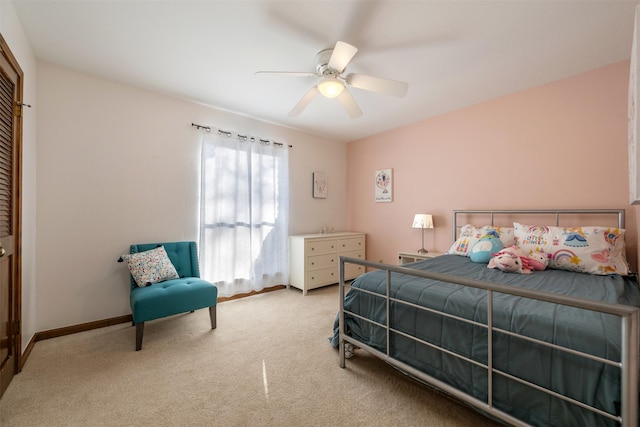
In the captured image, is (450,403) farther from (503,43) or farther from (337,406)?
(503,43)

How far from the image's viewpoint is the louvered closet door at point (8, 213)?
1710 mm

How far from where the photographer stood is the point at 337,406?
5.32 feet

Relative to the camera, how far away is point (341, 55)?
6.23ft

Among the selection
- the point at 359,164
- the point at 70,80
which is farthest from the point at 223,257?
the point at 359,164

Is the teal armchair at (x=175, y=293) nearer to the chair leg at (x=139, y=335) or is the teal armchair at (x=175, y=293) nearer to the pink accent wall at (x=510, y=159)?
the chair leg at (x=139, y=335)

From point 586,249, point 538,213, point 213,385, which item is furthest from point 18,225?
point 538,213

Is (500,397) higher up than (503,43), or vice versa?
(503,43)

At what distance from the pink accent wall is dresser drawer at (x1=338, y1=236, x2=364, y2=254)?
22 cm

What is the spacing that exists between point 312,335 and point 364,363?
0.63 meters

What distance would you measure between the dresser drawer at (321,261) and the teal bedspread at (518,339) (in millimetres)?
1850

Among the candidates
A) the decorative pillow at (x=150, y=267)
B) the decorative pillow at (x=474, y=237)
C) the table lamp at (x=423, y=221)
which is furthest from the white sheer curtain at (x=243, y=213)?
the decorative pillow at (x=474, y=237)

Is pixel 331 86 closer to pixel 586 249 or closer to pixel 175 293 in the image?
pixel 175 293

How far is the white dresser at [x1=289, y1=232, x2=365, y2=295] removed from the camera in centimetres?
387

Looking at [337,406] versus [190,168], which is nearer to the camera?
[337,406]
